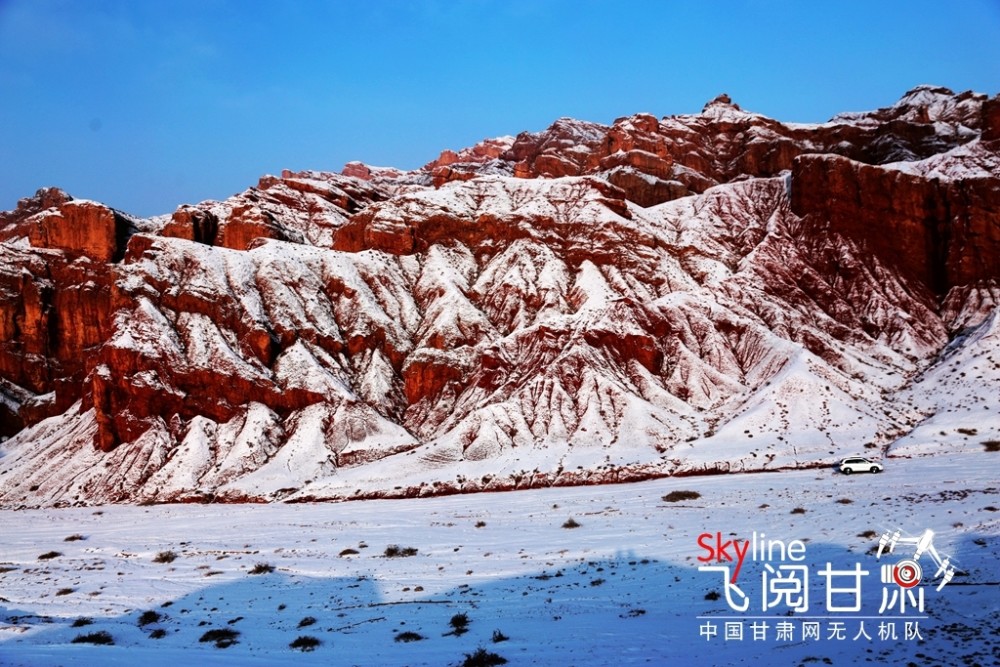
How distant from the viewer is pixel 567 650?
59.3ft

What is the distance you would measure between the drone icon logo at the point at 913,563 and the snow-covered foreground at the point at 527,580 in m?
0.31

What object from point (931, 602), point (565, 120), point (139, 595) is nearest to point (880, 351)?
point (931, 602)

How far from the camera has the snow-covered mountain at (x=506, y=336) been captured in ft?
187

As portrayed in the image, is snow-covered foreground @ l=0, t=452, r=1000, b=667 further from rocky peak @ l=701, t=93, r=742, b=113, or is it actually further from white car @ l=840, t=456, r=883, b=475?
rocky peak @ l=701, t=93, r=742, b=113

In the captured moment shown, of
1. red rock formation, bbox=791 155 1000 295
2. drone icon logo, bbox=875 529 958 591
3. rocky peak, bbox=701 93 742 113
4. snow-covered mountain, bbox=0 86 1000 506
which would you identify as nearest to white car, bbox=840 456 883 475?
snow-covered mountain, bbox=0 86 1000 506

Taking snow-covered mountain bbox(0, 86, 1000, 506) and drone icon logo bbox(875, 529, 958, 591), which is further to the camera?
snow-covered mountain bbox(0, 86, 1000, 506)

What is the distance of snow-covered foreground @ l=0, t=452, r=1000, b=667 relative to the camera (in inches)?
698

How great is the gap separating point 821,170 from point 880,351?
30481mm

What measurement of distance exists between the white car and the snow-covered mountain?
436cm

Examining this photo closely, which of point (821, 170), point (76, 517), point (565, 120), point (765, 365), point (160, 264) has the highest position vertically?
point (565, 120)

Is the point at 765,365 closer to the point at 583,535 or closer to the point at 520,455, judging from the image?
the point at 520,455

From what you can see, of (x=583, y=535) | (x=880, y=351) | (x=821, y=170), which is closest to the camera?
(x=583, y=535)

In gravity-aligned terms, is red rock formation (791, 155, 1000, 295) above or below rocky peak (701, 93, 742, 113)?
below

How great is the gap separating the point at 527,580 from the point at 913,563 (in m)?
12.8
